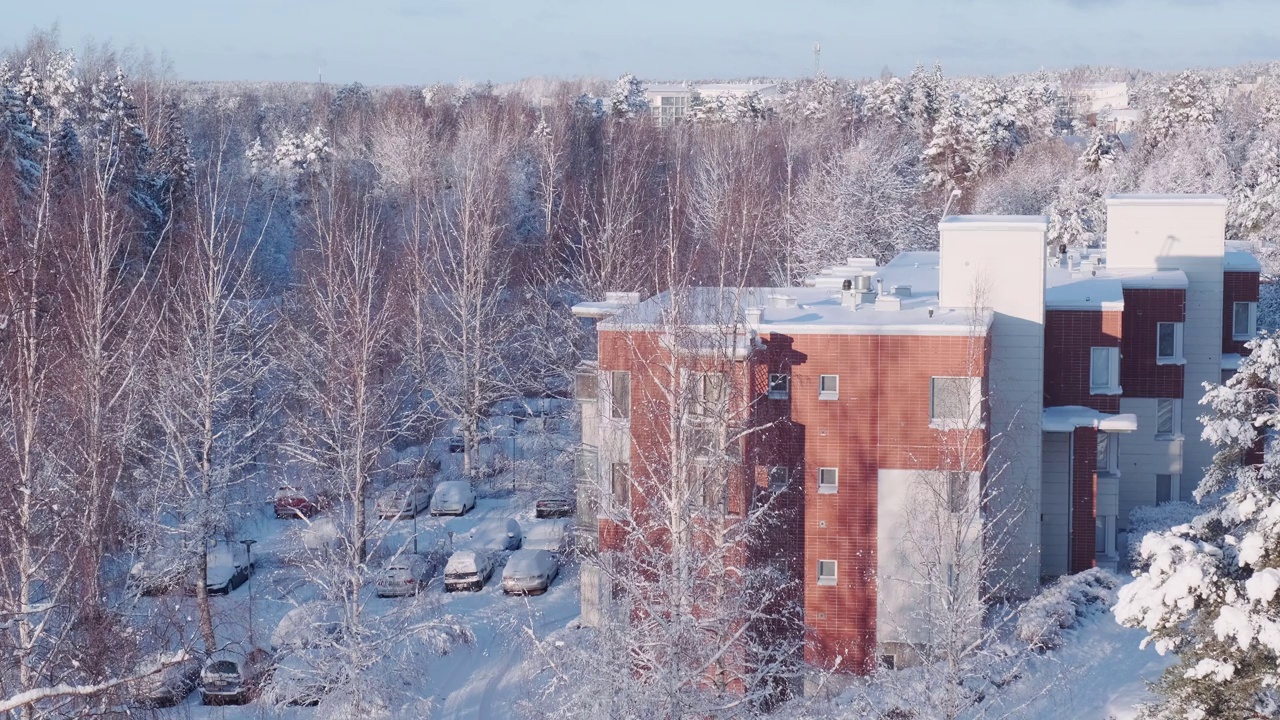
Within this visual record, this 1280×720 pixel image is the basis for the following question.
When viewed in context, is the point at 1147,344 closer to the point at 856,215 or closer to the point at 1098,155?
the point at 856,215

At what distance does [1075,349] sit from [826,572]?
5.94 metres

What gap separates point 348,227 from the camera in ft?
129

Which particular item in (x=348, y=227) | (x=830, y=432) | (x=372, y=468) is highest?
Answer: (x=348, y=227)

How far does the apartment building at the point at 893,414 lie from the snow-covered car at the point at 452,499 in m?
7.17

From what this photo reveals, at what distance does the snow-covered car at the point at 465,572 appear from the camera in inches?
813

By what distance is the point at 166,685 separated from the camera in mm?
14031

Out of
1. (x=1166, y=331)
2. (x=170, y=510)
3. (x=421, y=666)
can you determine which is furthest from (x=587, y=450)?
(x=1166, y=331)

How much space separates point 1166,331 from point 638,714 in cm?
1378

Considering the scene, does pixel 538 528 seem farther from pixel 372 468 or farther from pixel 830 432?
pixel 830 432

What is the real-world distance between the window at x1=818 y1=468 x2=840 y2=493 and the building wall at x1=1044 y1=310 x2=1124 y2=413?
197 inches

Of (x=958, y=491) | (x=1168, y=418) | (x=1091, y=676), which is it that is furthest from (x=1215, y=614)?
(x=1168, y=418)

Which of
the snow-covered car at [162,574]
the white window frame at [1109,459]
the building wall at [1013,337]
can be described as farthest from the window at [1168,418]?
the snow-covered car at [162,574]

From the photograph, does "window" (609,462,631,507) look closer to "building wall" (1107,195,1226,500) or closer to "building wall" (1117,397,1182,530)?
"building wall" (1117,397,1182,530)

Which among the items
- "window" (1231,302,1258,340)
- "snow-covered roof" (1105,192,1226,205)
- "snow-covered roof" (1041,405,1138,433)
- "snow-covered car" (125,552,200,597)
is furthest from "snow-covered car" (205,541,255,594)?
"window" (1231,302,1258,340)
